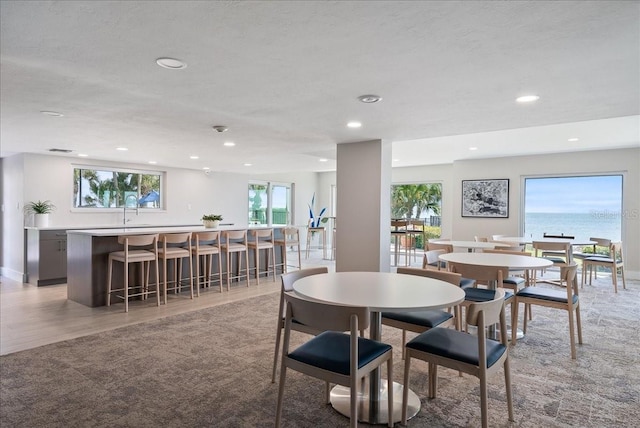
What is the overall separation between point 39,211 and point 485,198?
8.36 meters

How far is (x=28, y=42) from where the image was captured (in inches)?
84.4

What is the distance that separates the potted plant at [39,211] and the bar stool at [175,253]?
252 centimetres

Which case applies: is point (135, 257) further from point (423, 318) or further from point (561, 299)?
point (561, 299)

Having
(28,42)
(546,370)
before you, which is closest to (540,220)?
(546,370)

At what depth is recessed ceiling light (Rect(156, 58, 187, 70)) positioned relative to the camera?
7.89 ft

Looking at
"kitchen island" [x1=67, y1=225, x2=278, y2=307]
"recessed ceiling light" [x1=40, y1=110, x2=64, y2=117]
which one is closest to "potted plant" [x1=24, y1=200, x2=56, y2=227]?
"kitchen island" [x1=67, y1=225, x2=278, y2=307]

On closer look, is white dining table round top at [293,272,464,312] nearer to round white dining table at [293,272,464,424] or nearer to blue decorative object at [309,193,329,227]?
round white dining table at [293,272,464,424]

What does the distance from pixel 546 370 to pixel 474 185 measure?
602 centimetres

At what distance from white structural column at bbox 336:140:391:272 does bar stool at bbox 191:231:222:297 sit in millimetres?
1770

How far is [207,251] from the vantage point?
17.7 ft

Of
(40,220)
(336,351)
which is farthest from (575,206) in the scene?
(40,220)

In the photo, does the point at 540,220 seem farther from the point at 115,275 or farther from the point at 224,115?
Result: the point at 115,275

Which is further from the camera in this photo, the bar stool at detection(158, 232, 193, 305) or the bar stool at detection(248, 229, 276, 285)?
the bar stool at detection(248, 229, 276, 285)

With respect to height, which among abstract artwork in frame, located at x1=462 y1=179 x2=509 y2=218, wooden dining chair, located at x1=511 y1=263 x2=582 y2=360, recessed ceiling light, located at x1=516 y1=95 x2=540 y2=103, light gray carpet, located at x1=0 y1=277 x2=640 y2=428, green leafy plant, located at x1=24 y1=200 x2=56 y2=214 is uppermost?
recessed ceiling light, located at x1=516 y1=95 x2=540 y2=103
